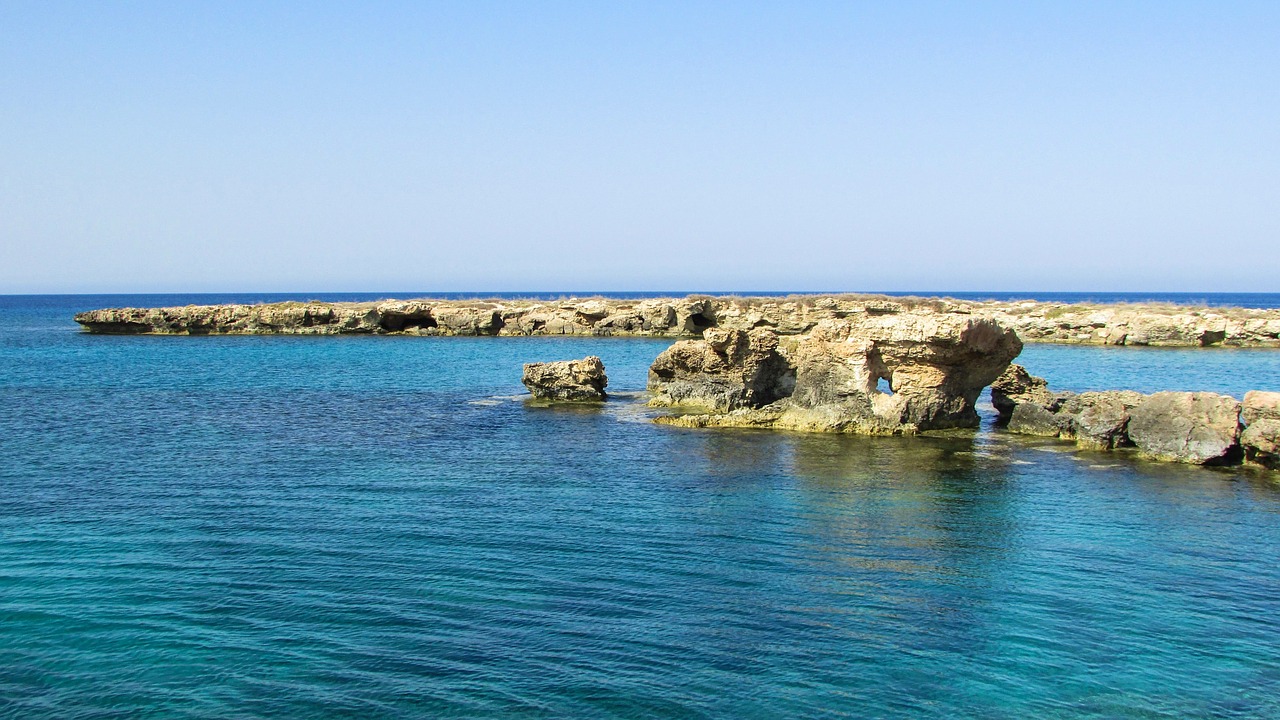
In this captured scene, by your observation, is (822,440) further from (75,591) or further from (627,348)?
(627,348)

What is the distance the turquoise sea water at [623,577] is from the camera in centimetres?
1080

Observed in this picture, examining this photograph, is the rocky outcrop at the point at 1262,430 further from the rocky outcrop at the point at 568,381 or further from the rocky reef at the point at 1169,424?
the rocky outcrop at the point at 568,381

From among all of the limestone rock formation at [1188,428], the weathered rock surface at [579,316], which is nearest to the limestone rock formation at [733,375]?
the limestone rock formation at [1188,428]

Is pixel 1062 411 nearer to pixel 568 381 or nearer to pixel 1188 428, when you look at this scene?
pixel 1188 428

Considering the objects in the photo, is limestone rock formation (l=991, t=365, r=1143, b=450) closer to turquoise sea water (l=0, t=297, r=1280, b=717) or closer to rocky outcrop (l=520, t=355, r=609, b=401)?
turquoise sea water (l=0, t=297, r=1280, b=717)

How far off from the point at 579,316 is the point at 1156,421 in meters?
59.8

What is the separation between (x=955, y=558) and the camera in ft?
53.0

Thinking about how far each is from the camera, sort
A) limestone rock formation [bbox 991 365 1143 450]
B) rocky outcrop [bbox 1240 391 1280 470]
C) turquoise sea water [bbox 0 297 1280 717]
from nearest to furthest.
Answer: turquoise sea water [bbox 0 297 1280 717]
rocky outcrop [bbox 1240 391 1280 470]
limestone rock formation [bbox 991 365 1143 450]

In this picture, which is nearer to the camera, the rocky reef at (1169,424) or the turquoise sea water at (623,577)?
the turquoise sea water at (623,577)

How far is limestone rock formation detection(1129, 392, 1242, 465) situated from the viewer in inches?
955

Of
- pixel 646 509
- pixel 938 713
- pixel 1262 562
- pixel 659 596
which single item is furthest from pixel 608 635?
pixel 1262 562

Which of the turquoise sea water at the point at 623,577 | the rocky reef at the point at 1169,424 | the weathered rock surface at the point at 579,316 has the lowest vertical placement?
the turquoise sea water at the point at 623,577

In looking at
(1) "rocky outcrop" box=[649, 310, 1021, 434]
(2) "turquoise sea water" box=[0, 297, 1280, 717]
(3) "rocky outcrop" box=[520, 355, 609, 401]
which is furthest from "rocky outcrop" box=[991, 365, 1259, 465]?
(3) "rocky outcrop" box=[520, 355, 609, 401]

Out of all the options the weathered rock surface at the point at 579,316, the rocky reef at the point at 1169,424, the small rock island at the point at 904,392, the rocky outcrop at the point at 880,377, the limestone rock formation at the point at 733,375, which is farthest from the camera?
the weathered rock surface at the point at 579,316
